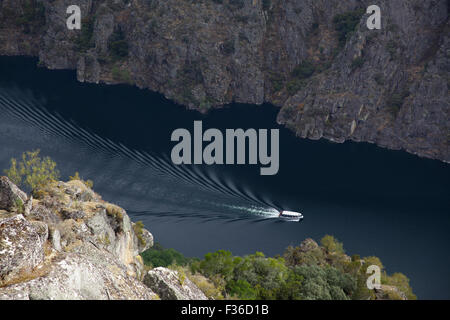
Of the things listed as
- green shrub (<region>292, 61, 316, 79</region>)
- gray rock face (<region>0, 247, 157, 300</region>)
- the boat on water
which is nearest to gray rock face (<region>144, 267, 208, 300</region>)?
gray rock face (<region>0, 247, 157, 300</region>)

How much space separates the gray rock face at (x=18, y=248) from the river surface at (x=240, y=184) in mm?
49621

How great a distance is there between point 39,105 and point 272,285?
3687 inches

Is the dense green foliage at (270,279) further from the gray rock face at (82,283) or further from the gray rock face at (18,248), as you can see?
the gray rock face at (18,248)

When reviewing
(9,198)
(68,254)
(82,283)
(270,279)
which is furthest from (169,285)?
(270,279)

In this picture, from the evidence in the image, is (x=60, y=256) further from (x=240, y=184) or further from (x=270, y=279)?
(x=240, y=184)

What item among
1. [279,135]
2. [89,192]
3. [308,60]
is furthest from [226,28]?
[89,192]

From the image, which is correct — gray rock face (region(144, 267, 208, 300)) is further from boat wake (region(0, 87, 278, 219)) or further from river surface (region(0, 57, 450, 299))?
boat wake (region(0, 87, 278, 219))

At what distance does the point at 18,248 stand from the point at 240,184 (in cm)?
6727

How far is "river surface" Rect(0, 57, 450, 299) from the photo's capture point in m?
74.7

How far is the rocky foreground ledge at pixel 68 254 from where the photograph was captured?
20797 millimetres

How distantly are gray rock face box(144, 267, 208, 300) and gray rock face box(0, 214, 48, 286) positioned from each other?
606cm

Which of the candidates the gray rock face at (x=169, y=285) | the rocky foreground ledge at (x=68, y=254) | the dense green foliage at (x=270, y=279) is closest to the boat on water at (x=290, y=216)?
the dense green foliage at (x=270, y=279)

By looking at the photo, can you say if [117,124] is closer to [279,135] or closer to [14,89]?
[14,89]

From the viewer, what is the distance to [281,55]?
15162cm
